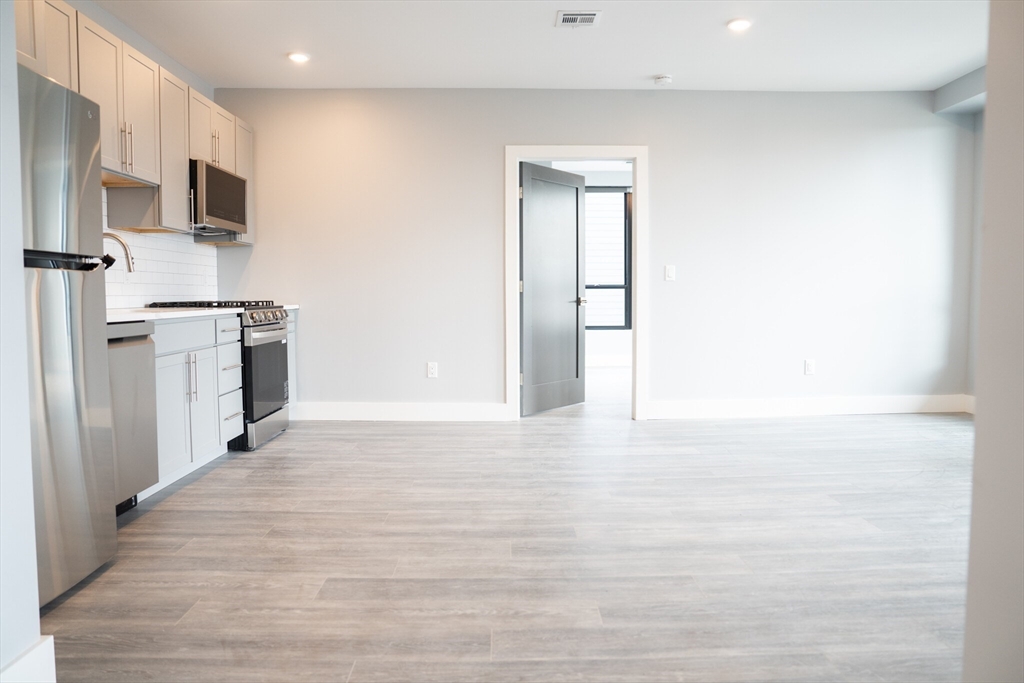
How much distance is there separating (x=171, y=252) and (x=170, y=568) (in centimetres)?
270

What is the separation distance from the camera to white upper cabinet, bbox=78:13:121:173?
2.87m

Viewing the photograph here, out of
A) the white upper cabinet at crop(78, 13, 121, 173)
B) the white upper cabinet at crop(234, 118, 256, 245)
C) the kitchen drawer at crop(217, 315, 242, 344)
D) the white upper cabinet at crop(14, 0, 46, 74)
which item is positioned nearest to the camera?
the white upper cabinet at crop(14, 0, 46, 74)

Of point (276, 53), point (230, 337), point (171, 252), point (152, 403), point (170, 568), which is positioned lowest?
point (170, 568)

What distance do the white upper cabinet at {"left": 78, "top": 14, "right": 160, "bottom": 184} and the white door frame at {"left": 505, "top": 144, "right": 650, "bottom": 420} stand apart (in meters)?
→ 2.39

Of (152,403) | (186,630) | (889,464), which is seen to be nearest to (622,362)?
(889,464)

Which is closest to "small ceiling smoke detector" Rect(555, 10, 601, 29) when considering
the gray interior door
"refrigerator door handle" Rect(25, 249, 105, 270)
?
the gray interior door

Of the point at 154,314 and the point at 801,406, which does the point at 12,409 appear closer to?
the point at 154,314

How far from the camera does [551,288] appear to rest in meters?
5.33

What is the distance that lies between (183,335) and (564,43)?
9.25 feet

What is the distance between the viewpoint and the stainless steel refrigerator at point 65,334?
186cm

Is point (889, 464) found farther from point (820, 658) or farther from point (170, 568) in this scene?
point (170, 568)

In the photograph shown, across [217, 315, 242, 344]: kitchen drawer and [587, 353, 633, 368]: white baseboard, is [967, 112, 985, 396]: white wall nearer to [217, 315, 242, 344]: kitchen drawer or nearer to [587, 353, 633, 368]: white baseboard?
[587, 353, 633, 368]: white baseboard

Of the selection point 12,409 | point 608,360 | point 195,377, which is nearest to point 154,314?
point 195,377

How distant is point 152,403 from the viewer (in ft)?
9.00
